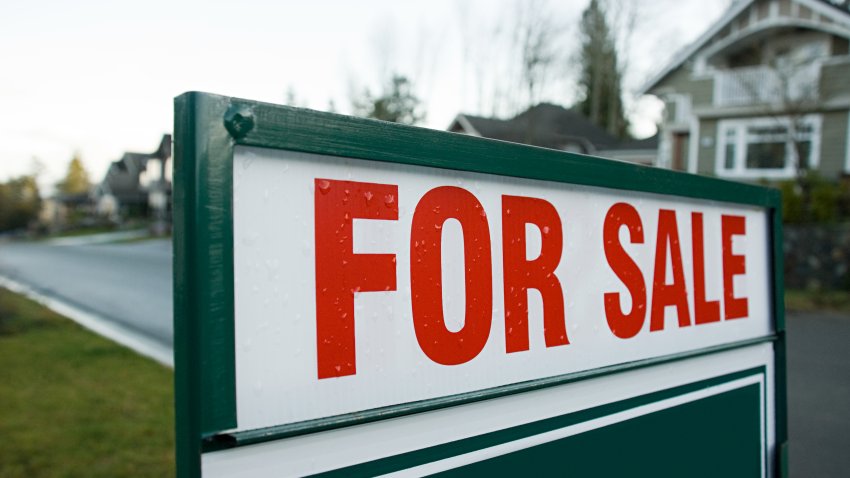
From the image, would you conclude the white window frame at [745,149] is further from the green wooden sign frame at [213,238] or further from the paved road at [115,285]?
the green wooden sign frame at [213,238]

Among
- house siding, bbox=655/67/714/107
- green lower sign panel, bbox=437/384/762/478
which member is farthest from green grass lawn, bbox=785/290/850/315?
green lower sign panel, bbox=437/384/762/478

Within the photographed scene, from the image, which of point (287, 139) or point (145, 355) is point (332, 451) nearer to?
point (287, 139)

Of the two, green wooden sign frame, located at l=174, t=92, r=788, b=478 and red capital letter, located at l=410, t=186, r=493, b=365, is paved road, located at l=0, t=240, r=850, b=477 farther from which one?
green wooden sign frame, located at l=174, t=92, r=788, b=478

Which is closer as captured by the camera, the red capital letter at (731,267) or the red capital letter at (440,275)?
the red capital letter at (440,275)

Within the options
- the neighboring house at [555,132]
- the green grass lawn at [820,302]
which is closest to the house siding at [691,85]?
the neighboring house at [555,132]

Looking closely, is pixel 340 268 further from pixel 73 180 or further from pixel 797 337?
pixel 73 180

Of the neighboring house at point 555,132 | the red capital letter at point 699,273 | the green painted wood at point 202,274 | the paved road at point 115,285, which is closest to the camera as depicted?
the green painted wood at point 202,274

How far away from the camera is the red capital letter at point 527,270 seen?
1467 mm

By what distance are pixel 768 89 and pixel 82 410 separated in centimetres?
1883

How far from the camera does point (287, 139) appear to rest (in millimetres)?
1128

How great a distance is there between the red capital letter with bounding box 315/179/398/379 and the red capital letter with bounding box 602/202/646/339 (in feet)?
2.37

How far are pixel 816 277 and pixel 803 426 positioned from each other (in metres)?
10.4

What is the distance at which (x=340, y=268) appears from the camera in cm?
120

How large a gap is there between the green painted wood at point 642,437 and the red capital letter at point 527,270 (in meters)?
0.21
